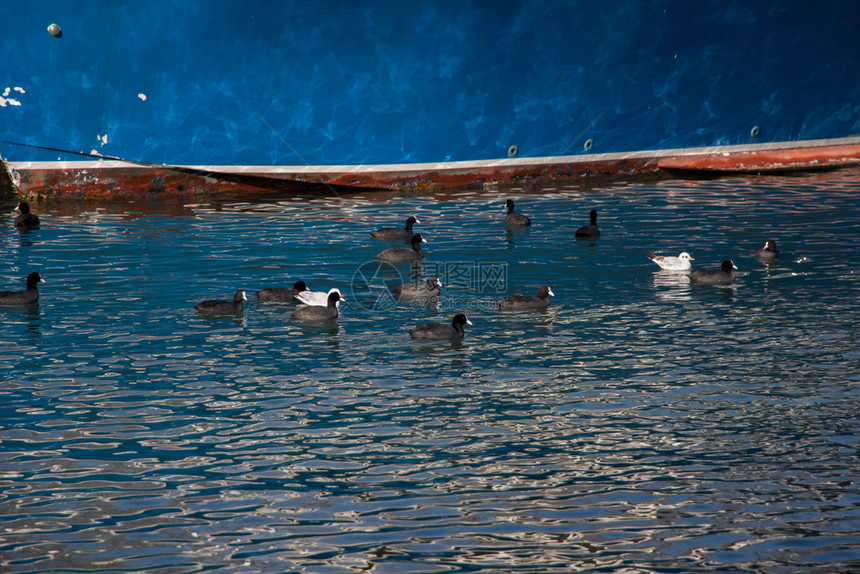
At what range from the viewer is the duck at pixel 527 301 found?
1619 centimetres

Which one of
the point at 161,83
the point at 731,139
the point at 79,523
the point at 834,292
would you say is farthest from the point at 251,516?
the point at 731,139

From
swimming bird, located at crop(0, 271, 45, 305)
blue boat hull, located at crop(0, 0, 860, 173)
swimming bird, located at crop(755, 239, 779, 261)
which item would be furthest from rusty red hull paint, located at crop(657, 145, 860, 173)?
swimming bird, located at crop(0, 271, 45, 305)

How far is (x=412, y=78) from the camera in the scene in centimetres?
3017

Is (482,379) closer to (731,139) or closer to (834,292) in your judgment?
(834,292)

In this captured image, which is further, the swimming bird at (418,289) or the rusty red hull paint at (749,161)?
the rusty red hull paint at (749,161)

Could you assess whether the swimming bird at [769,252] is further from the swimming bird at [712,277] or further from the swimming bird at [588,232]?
the swimming bird at [588,232]

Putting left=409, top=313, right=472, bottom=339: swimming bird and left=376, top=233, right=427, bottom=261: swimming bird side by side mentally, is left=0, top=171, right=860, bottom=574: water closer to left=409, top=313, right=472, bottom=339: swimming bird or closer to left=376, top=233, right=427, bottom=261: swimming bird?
left=409, top=313, right=472, bottom=339: swimming bird

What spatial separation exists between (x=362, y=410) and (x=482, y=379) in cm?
189

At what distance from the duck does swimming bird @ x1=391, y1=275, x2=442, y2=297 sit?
1.64m

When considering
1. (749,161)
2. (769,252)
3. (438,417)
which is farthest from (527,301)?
(749,161)

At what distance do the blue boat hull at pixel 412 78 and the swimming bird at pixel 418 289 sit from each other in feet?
43.9

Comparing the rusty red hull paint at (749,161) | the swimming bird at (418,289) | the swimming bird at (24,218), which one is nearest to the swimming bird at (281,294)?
the swimming bird at (418,289)

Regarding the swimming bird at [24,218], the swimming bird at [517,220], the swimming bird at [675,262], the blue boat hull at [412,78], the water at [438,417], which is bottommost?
the water at [438,417]

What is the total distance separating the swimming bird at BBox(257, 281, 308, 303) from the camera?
16953 millimetres
